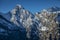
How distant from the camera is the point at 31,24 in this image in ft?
18.8

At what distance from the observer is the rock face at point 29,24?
18.0 ft

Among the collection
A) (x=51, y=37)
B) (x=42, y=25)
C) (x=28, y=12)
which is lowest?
(x=51, y=37)

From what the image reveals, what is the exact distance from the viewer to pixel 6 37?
18.0ft

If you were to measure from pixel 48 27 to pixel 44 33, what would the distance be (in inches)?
8.5

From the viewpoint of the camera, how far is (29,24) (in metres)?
5.67

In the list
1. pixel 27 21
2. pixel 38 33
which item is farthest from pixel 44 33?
pixel 27 21

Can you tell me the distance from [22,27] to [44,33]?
677 mm

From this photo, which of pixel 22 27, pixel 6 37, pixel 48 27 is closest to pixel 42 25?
pixel 48 27

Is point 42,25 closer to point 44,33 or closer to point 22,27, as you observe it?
point 44,33

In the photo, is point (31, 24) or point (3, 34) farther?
point (31, 24)

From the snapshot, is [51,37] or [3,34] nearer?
[3,34]

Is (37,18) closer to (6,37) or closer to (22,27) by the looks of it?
(22,27)

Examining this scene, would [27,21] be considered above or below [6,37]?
above

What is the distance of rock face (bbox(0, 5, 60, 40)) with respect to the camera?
5484 mm
